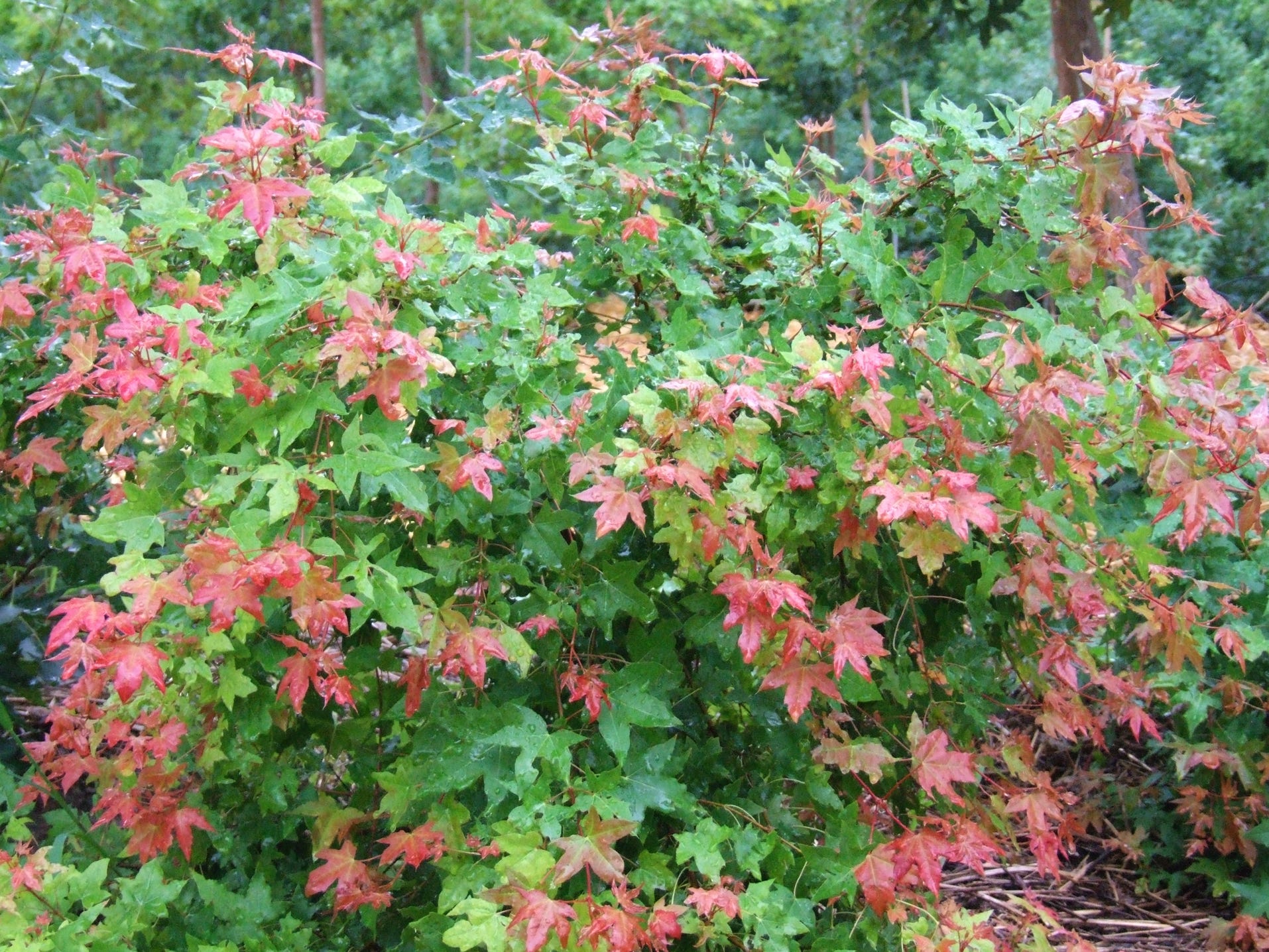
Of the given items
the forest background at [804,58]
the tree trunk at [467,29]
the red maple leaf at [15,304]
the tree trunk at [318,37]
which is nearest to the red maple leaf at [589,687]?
the red maple leaf at [15,304]

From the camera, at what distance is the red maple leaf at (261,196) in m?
1.60

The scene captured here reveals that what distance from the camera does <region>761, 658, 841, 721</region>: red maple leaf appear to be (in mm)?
1766

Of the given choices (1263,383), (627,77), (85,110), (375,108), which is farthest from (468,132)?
(375,108)

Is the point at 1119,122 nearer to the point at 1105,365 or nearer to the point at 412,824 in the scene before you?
the point at 1105,365

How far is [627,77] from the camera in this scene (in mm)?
2053

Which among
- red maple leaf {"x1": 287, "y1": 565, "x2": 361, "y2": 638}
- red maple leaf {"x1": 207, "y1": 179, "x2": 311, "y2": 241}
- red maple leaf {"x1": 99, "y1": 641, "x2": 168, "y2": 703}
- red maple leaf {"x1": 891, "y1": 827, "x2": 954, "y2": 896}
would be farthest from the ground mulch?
red maple leaf {"x1": 207, "y1": 179, "x2": 311, "y2": 241}

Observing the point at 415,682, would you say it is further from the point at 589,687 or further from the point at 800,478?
the point at 800,478

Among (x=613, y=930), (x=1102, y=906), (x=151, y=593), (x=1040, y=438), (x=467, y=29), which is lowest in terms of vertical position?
(x=1102, y=906)

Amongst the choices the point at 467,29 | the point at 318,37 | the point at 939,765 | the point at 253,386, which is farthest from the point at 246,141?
the point at 467,29

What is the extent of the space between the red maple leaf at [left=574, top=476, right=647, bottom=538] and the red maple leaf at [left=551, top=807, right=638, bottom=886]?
41 centimetres

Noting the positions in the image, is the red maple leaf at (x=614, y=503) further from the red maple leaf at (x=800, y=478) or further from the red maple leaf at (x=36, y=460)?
the red maple leaf at (x=36, y=460)

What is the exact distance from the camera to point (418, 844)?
180 cm

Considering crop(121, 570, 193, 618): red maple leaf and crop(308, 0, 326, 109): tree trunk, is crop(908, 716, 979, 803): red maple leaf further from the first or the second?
crop(308, 0, 326, 109): tree trunk

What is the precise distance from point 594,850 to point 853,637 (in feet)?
1.63
